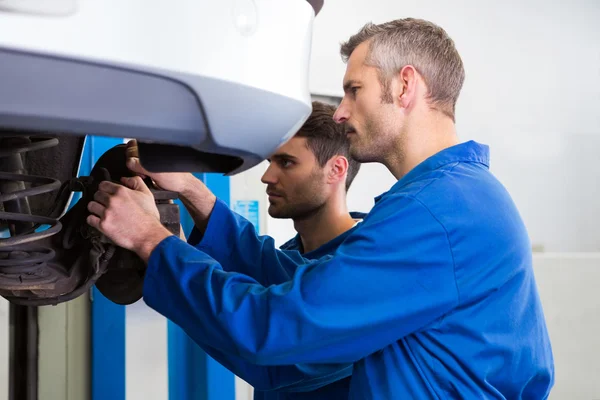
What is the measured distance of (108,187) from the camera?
110cm

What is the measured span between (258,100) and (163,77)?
0.13m

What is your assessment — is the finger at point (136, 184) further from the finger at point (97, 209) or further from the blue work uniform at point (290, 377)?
the blue work uniform at point (290, 377)

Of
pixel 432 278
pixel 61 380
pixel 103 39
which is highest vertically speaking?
pixel 103 39

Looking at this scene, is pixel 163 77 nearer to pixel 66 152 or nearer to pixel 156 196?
pixel 156 196

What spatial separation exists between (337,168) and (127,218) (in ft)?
2.78

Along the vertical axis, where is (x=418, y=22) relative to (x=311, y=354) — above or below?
above

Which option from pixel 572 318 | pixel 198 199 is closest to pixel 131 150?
pixel 198 199

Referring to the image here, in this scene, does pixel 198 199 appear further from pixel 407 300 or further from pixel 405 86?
pixel 407 300

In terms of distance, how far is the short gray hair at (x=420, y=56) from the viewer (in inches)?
49.3

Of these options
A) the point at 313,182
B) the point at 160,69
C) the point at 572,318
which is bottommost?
the point at 572,318

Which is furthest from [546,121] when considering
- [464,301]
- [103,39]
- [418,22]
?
[103,39]

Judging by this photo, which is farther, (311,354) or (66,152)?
(66,152)

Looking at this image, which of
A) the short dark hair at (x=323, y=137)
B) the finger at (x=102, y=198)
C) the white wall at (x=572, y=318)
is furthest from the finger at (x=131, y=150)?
the white wall at (x=572, y=318)

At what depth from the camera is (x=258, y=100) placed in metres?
0.73
